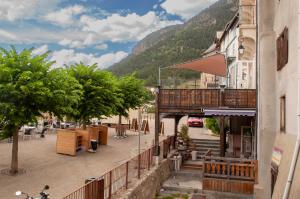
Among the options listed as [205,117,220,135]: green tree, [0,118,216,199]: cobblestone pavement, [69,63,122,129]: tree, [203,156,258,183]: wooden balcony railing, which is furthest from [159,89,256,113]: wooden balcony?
[205,117,220,135]: green tree

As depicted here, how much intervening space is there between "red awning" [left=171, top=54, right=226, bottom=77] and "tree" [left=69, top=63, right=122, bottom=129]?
19.0ft

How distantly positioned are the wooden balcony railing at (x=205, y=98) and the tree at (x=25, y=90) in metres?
5.75

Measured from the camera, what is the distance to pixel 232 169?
16.9m

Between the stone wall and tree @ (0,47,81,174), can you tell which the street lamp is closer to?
the stone wall

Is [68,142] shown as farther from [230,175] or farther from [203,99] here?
[230,175]

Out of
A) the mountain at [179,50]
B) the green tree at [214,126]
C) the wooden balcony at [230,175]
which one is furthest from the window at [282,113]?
the mountain at [179,50]

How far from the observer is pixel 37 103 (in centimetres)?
1544

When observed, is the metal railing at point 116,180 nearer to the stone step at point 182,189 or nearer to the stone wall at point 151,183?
the stone wall at point 151,183

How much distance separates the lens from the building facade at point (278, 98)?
9.48 m

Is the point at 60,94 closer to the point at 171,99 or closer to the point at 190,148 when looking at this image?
the point at 171,99

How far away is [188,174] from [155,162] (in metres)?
2.58

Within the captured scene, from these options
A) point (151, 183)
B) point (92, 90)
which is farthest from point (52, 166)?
point (92, 90)

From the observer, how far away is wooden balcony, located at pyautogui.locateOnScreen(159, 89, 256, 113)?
727 inches

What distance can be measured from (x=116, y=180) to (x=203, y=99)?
7915mm
